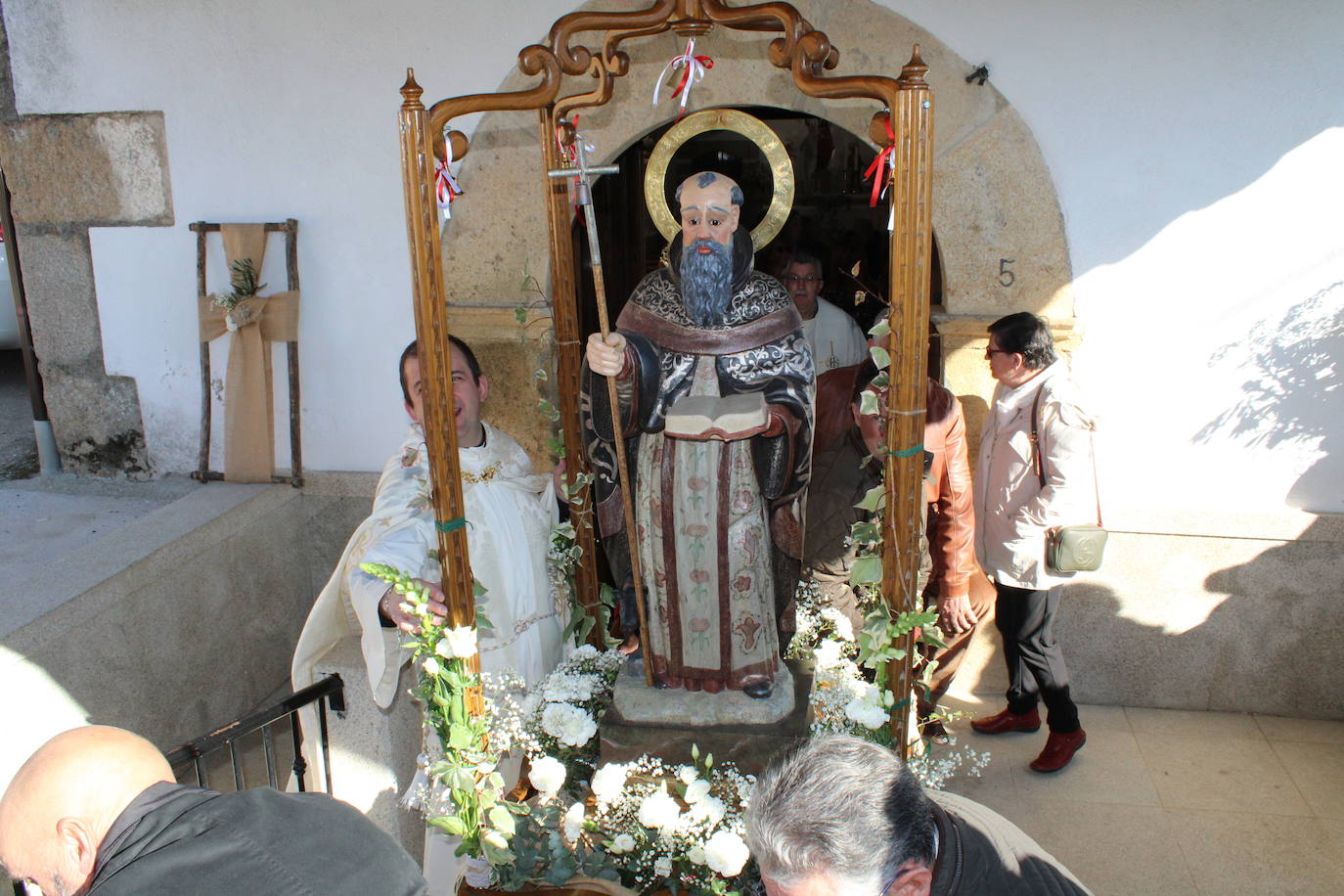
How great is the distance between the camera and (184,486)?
4973 millimetres

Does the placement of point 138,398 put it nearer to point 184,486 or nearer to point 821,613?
point 184,486

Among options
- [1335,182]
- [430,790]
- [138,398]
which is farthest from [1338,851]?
[138,398]

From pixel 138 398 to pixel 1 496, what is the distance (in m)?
0.86

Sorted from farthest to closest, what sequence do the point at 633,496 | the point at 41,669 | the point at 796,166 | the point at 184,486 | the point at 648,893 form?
the point at 796,166 → the point at 184,486 → the point at 41,669 → the point at 633,496 → the point at 648,893

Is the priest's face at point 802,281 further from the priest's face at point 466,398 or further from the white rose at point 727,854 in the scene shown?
the white rose at point 727,854

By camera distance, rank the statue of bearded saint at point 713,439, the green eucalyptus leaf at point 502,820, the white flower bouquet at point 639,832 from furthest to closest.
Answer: the statue of bearded saint at point 713,439 → the green eucalyptus leaf at point 502,820 → the white flower bouquet at point 639,832

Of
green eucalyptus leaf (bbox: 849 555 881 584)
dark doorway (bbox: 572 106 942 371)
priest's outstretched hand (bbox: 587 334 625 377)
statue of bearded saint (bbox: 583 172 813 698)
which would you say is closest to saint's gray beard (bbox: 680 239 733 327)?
statue of bearded saint (bbox: 583 172 813 698)

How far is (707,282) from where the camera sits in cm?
283


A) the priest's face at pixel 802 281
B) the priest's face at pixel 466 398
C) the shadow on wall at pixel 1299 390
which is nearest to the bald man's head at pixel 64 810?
the priest's face at pixel 466 398

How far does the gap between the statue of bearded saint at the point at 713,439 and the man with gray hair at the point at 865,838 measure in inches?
47.7

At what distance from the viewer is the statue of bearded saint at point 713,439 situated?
2857 millimetres

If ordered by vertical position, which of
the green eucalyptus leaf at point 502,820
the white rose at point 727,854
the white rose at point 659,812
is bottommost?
the green eucalyptus leaf at point 502,820

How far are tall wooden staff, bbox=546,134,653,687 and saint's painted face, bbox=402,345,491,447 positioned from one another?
1.95 ft

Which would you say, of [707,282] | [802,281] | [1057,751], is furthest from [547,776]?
[802,281]
